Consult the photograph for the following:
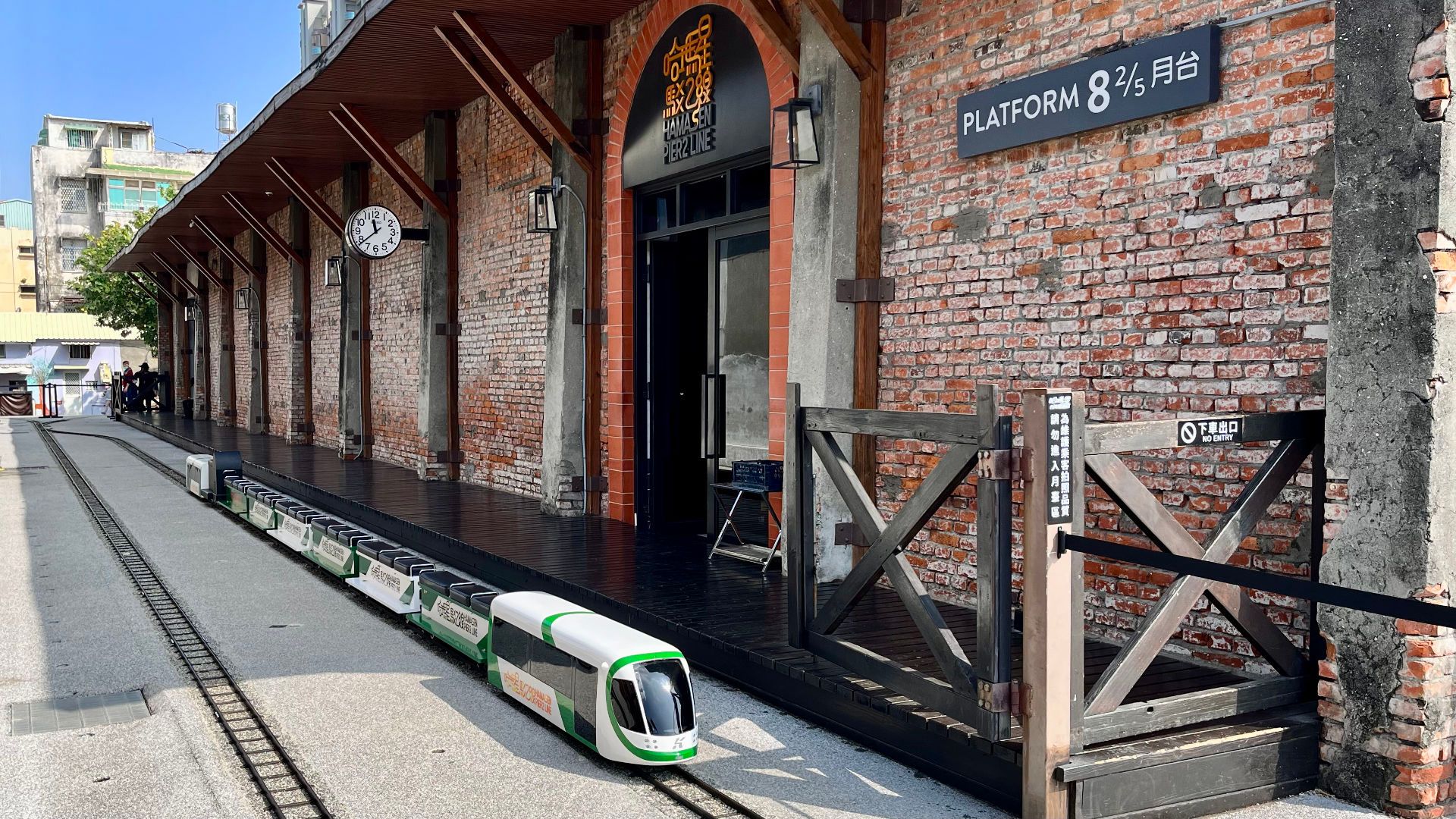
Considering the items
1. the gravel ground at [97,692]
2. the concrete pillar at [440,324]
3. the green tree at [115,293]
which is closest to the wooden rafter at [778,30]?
the gravel ground at [97,692]

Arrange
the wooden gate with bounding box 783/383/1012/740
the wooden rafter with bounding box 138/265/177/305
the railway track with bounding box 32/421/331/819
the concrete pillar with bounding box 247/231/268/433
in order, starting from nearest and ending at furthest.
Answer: the wooden gate with bounding box 783/383/1012/740, the railway track with bounding box 32/421/331/819, the concrete pillar with bounding box 247/231/268/433, the wooden rafter with bounding box 138/265/177/305

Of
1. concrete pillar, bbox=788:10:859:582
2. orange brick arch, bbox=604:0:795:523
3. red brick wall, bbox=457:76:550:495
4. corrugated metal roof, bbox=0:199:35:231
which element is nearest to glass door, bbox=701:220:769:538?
orange brick arch, bbox=604:0:795:523

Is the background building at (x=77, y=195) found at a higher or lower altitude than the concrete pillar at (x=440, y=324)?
higher

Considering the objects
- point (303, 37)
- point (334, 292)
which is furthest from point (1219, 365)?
point (303, 37)

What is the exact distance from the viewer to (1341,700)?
3.87 m

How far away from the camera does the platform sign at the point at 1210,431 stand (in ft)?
12.5

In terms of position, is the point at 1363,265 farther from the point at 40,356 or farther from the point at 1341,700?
the point at 40,356

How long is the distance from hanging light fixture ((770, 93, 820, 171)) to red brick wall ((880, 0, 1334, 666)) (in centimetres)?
41

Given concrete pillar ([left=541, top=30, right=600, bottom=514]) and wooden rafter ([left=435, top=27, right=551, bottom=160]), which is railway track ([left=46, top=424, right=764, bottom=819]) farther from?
wooden rafter ([left=435, top=27, right=551, bottom=160])

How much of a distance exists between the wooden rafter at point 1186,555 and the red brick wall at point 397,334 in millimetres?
10180

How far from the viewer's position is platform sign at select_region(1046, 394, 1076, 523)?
358cm

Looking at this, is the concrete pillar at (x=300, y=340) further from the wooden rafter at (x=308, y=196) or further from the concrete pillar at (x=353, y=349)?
the concrete pillar at (x=353, y=349)

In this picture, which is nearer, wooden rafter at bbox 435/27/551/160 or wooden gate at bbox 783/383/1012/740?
wooden gate at bbox 783/383/1012/740

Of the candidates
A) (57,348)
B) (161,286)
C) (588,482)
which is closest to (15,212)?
(57,348)
